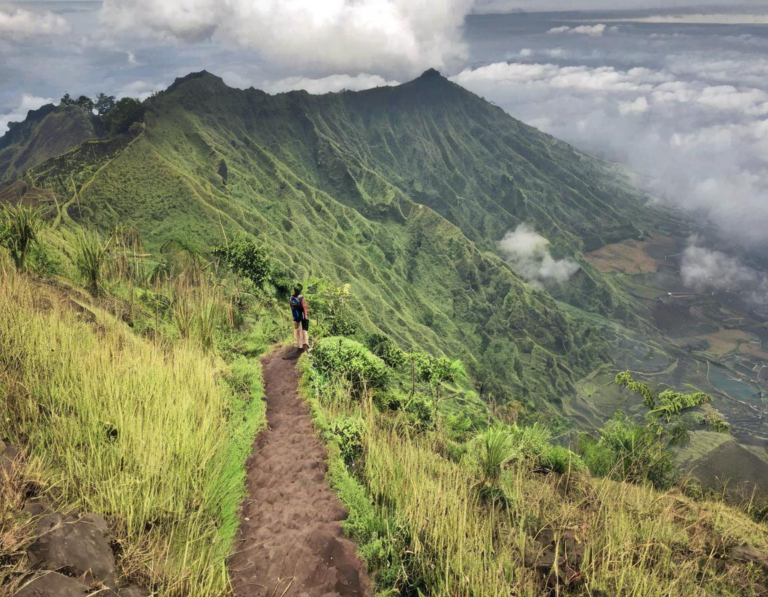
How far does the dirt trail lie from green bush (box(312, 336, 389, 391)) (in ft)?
7.49

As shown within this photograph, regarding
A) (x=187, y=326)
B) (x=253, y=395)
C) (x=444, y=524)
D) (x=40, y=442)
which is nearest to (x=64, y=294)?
(x=187, y=326)

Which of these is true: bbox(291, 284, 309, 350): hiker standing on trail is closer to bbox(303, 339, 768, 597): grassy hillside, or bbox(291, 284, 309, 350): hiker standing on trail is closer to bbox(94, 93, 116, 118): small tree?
bbox(303, 339, 768, 597): grassy hillside

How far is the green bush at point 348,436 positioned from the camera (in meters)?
6.76

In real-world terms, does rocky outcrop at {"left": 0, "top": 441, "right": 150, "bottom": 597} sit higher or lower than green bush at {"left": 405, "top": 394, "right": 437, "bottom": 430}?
higher

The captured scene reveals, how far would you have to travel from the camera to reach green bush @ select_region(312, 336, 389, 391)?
10.0 m

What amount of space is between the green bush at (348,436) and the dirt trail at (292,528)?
12.2 inches

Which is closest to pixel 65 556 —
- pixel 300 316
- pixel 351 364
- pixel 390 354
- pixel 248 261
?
pixel 351 364

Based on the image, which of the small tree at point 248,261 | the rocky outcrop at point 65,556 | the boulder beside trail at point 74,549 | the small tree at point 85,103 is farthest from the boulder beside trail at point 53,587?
the small tree at point 85,103

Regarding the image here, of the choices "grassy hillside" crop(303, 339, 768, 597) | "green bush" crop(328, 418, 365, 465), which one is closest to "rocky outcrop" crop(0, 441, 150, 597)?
"grassy hillside" crop(303, 339, 768, 597)

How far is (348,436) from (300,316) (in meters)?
4.68

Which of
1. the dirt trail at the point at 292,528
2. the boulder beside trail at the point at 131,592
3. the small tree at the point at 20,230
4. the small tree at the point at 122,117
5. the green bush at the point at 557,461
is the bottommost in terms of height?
the green bush at the point at 557,461

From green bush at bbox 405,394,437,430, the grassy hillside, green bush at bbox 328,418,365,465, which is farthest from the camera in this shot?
green bush at bbox 405,394,437,430

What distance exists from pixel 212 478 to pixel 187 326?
14.7ft

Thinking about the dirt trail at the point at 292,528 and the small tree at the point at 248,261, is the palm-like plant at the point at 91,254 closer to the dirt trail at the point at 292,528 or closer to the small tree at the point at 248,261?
the dirt trail at the point at 292,528
